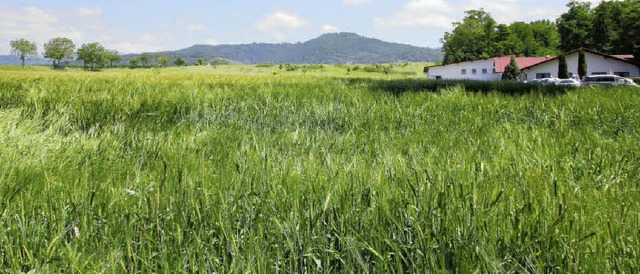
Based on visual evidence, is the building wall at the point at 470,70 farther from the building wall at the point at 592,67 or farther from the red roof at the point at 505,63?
the building wall at the point at 592,67

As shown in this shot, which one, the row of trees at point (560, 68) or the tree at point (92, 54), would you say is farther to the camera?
the tree at point (92, 54)

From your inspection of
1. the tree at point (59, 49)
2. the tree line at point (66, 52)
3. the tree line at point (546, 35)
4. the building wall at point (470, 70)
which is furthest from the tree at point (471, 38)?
the tree at point (59, 49)

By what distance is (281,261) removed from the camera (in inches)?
59.6

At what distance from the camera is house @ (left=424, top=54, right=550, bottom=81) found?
71.3m

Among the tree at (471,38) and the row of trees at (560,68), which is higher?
the tree at (471,38)

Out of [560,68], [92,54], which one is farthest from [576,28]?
[92,54]

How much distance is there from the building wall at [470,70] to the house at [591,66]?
209 inches

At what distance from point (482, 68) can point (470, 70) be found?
11.0 feet

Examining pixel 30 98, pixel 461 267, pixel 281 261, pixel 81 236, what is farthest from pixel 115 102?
pixel 461 267

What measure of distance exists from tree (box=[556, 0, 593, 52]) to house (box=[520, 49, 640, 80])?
27657 millimetres

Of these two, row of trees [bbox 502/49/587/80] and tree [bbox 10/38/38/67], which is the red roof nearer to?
row of trees [bbox 502/49/587/80]

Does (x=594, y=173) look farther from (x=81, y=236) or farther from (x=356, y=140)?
(x=81, y=236)

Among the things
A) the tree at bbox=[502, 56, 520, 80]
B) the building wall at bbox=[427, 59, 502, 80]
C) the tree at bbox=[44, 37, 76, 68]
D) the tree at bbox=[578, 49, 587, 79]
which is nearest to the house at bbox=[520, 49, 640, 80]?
the tree at bbox=[578, 49, 587, 79]

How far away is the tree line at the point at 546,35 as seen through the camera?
86.1 meters
